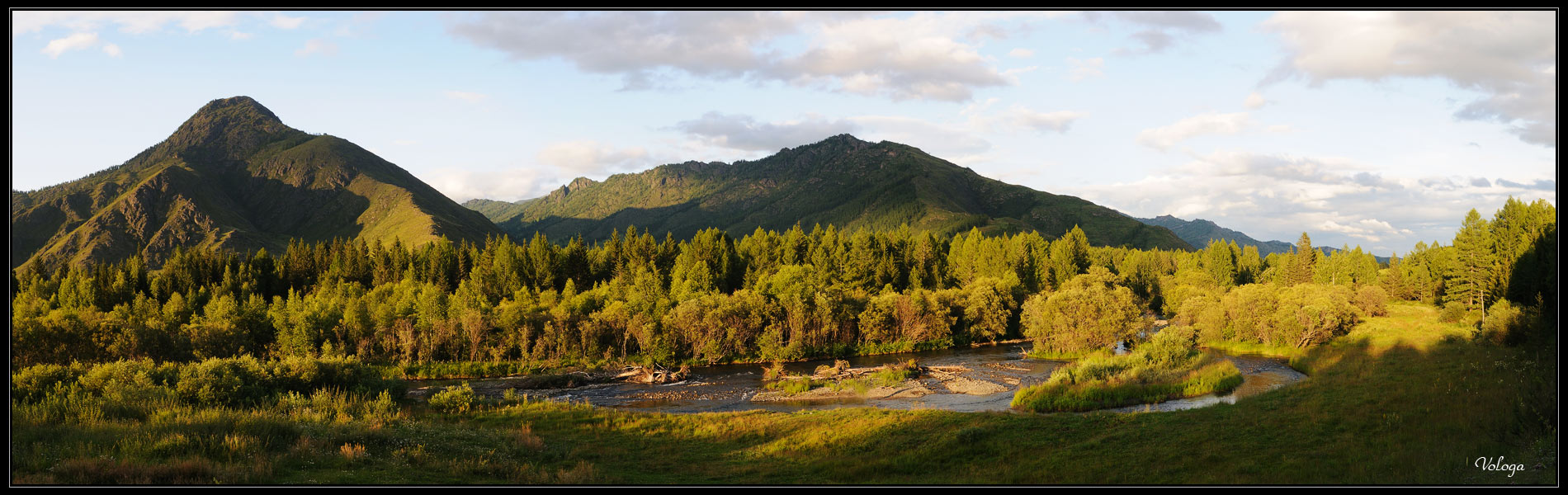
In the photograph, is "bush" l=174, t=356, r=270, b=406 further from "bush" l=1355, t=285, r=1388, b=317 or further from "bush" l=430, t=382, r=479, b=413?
"bush" l=1355, t=285, r=1388, b=317

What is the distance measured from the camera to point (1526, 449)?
20.5 meters

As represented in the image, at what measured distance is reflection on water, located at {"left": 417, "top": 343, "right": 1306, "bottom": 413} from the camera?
49938 mm

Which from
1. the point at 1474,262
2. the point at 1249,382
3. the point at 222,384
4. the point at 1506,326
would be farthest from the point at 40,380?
the point at 1474,262

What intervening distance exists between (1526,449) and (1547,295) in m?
66.8

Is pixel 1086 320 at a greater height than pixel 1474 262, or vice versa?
pixel 1474 262

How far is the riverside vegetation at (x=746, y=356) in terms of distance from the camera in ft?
77.7

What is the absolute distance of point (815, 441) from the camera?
112 ft

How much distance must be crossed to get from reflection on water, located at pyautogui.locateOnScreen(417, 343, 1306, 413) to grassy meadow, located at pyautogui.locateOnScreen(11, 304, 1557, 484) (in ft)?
20.9

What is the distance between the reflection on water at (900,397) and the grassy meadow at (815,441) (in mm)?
6369

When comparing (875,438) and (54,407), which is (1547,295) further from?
(54,407)

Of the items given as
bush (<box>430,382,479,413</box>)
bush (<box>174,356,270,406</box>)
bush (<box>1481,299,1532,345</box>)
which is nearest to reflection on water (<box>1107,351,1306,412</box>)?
bush (<box>1481,299,1532,345</box>)

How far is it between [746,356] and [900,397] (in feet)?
91.3

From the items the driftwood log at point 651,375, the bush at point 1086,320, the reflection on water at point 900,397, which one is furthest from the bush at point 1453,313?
the driftwood log at point 651,375

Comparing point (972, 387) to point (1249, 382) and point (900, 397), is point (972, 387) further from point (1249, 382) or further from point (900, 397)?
point (1249, 382)
